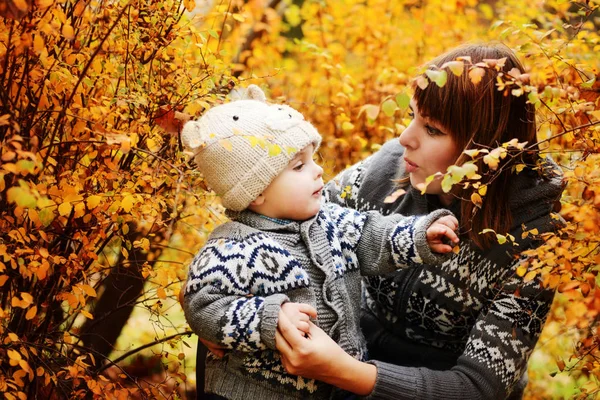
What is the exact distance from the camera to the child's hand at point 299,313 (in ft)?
6.28

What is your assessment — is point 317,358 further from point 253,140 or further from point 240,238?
point 253,140

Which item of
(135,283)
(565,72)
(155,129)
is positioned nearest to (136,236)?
(135,283)

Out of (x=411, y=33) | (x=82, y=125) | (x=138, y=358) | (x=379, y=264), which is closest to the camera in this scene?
(x=82, y=125)

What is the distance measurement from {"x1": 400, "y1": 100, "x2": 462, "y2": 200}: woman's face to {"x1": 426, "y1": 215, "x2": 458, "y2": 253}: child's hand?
0.19 metres

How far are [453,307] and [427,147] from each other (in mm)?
560

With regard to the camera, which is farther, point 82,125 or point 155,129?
point 155,129

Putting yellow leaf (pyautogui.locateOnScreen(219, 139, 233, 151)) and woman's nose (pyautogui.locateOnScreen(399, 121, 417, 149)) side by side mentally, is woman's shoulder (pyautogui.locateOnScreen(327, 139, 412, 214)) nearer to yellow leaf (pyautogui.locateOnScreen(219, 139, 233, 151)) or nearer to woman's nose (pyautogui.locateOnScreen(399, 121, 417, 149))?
woman's nose (pyautogui.locateOnScreen(399, 121, 417, 149))

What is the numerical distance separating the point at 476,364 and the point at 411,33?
290 cm

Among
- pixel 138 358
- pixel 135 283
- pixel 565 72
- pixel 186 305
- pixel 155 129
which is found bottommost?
pixel 138 358

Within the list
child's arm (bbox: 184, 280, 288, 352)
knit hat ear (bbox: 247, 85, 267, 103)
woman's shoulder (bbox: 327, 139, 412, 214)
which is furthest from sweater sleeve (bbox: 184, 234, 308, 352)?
woman's shoulder (bbox: 327, 139, 412, 214)

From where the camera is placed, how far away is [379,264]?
2.22 metres

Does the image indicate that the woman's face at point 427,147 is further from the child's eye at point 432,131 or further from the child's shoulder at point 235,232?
the child's shoulder at point 235,232

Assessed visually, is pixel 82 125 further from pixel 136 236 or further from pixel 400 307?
pixel 400 307

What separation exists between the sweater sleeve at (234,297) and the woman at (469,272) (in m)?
0.15
